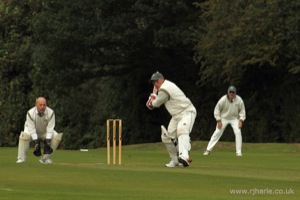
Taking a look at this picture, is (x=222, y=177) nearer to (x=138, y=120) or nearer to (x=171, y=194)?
(x=171, y=194)

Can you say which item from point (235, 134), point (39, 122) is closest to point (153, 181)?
point (39, 122)

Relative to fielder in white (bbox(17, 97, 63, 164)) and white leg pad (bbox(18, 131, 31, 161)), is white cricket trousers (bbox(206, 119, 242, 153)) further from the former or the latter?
white leg pad (bbox(18, 131, 31, 161))

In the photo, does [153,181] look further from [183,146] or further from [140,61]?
[140,61]

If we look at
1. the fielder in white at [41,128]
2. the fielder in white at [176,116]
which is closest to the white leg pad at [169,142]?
the fielder in white at [176,116]

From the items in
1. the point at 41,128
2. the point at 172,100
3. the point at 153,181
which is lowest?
the point at 153,181

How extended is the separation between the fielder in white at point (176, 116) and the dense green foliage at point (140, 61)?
18.1 m

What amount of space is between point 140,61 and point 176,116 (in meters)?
27.0

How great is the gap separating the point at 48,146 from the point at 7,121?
104 feet

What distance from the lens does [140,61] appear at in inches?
2077

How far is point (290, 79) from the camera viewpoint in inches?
1853

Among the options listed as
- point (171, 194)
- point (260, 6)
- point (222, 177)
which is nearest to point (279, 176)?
point (222, 177)

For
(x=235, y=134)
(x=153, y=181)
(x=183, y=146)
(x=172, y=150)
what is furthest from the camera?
(x=235, y=134)

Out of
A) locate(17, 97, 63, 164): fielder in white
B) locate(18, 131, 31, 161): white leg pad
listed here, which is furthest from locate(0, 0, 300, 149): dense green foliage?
locate(18, 131, 31, 161): white leg pad

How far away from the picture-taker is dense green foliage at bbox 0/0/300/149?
45.2 meters
